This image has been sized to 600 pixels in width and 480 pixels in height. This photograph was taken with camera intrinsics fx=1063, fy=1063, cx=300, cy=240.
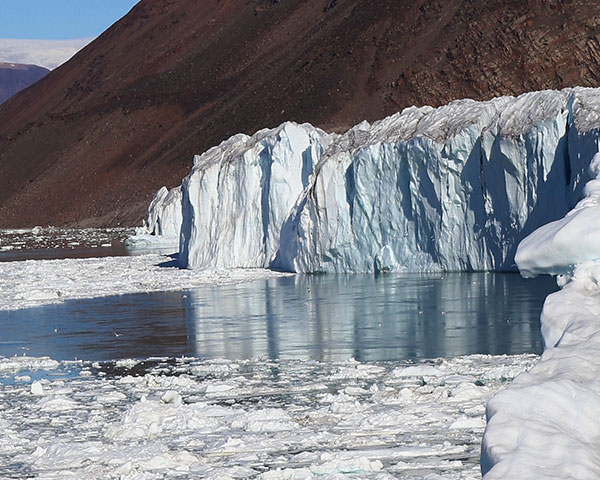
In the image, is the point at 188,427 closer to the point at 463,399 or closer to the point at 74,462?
the point at 74,462

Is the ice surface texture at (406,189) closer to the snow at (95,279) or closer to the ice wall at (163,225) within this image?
the snow at (95,279)

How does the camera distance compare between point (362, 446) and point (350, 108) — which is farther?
point (350, 108)

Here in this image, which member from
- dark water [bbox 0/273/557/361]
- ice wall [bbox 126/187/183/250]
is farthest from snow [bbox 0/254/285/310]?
ice wall [bbox 126/187/183/250]

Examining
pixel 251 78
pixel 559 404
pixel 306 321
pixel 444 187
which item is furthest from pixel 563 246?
pixel 251 78

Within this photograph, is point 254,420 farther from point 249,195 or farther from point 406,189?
point 249,195

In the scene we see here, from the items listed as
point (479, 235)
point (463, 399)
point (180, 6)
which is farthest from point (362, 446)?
point (180, 6)

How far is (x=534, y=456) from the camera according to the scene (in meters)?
4.48

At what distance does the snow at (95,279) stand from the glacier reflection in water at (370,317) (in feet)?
6.69

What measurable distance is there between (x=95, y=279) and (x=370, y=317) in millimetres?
12460

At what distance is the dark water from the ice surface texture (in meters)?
1.09

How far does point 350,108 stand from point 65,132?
37298 millimetres

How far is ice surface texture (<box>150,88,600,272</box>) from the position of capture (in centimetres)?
2077

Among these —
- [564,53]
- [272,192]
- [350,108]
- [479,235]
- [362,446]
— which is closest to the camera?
[362,446]

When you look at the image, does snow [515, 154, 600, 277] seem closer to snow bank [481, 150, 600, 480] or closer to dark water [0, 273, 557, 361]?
snow bank [481, 150, 600, 480]
